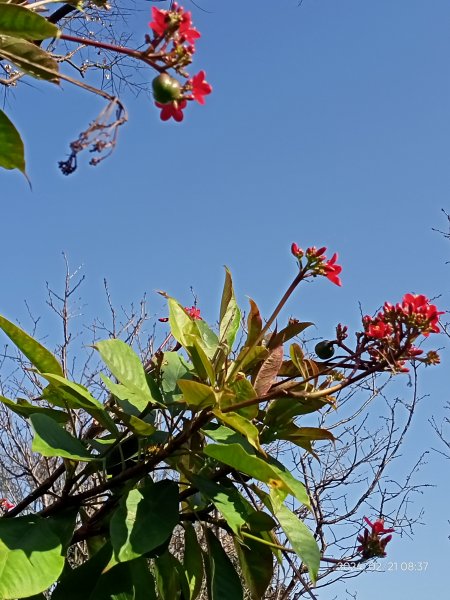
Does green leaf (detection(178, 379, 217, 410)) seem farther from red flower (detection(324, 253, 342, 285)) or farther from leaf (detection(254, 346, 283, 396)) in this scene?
red flower (detection(324, 253, 342, 285))

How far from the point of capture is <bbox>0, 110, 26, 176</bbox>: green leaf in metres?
1.02

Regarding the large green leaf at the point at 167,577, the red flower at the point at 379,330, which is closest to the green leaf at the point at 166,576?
the large green leaf at the point at 167,577

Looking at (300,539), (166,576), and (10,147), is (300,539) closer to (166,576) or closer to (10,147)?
(166,576)

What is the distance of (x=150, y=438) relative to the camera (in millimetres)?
1338

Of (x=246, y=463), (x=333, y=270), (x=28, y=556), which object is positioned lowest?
(x=28, y=556)

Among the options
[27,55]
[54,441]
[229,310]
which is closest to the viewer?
[27,55]

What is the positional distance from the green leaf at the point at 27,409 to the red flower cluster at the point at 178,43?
68 cm

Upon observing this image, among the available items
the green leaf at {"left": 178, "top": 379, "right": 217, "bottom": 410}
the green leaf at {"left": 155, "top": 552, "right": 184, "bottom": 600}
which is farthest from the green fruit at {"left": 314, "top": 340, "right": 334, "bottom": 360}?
the green leaf at {"left": 155, "top": 552, "right": 184, "bottom": 600}

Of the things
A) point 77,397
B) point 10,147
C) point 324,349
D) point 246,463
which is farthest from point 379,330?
point 10,147

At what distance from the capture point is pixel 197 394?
1232mm

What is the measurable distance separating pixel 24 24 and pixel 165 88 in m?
0.23

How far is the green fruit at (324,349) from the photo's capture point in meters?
1.39

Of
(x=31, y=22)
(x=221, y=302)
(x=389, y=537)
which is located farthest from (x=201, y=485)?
(x=31, y=22)

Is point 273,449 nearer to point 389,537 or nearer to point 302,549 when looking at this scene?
point 389,537
